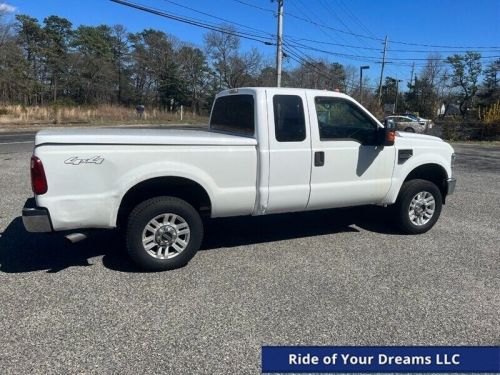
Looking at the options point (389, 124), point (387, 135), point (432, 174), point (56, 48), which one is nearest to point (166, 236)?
point (387, 135)

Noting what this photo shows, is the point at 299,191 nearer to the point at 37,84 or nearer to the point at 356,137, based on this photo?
the point at 356,137

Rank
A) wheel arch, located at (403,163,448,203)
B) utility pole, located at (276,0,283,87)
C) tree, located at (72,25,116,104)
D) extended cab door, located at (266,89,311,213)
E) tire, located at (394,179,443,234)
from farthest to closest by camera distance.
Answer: tree, located at (72,25,116,104) → utility pole, located at (276,0,283,87) → wheel arch, located at (403,163,448,203) → tire, located at (394,179,443,234) → extended cab door, located at (266,89,311,213)

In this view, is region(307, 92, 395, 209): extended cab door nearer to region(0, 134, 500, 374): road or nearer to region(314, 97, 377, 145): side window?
region(314, 97, 377, 145): side window

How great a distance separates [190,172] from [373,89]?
244 feet

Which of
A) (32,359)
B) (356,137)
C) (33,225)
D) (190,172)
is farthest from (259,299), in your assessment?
(356,137)

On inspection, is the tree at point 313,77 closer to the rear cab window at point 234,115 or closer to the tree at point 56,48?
the tree at point 56,48

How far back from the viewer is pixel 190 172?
4.21 meters

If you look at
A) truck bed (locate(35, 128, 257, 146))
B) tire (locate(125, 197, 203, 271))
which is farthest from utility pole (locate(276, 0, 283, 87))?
tire (locate(125, 197, 203, 271))

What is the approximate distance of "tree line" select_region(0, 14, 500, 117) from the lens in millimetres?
56672

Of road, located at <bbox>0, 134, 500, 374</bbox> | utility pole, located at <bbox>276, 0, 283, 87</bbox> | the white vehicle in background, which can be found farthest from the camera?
the white vehicle in background

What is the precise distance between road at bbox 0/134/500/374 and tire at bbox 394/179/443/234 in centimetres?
17

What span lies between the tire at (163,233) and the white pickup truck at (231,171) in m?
0.01

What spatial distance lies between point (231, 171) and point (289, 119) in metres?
0.91

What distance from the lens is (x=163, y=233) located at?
4.25 meters
